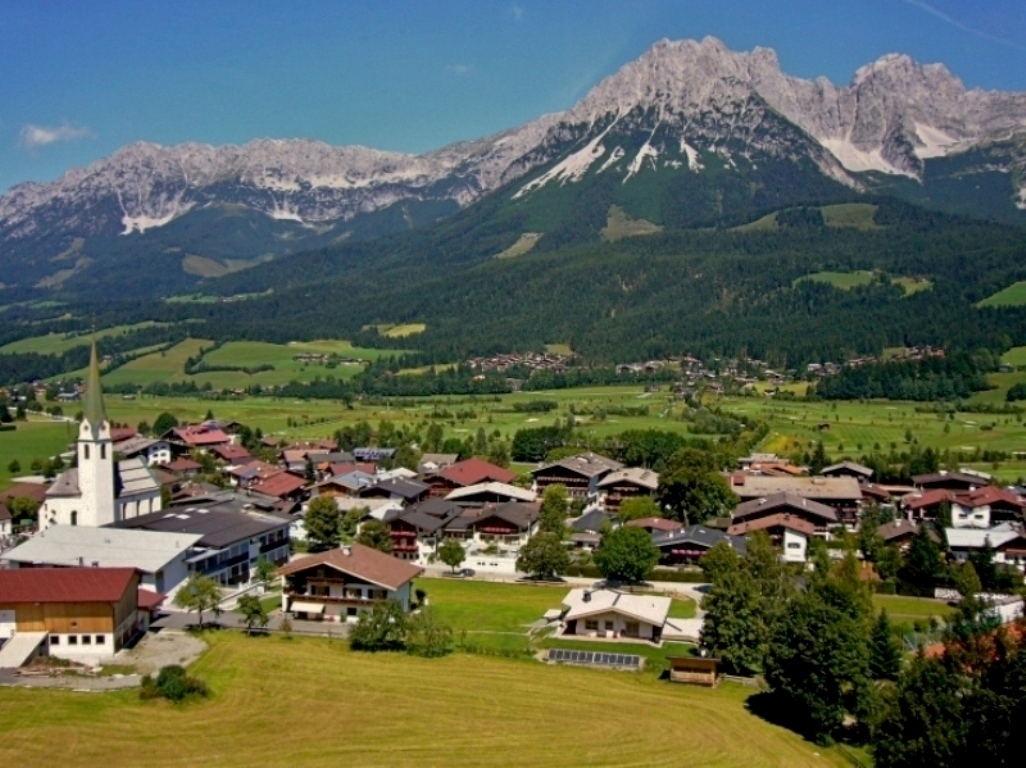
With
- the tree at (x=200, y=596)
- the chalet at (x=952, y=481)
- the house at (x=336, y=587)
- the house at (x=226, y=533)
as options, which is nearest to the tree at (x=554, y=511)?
the house at (x=336, y=587)

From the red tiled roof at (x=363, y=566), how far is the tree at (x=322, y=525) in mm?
11268

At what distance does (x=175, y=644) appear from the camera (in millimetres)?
35312

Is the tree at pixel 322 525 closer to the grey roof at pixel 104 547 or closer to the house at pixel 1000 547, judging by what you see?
the grey roof at pixel 104 547

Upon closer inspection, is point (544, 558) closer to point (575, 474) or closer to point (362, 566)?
point (362, 566)

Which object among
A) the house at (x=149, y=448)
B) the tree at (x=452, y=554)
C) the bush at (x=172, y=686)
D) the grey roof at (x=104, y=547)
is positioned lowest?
the bush at (x=172, y=686)

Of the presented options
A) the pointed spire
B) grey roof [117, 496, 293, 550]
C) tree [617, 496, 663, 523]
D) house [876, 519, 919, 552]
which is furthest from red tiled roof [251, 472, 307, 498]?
house [876, 519, 919, 552]

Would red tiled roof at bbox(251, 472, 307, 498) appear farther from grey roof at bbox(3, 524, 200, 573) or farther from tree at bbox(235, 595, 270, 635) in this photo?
tree at bbox(235, 595, 270, 635)

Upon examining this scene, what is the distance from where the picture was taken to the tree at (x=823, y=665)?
95.3 feet

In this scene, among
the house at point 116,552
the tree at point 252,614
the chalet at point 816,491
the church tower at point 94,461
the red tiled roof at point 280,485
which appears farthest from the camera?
the red tiled roof at point 280,485

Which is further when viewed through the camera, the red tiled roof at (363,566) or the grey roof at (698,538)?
the grey roof at (698,538)

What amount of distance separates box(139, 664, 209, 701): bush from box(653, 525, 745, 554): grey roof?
88.3ft

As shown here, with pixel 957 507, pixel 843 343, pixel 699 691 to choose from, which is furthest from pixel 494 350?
pixel 699 691

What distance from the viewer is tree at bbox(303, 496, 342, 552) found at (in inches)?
2106

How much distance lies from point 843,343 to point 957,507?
95.1 meters
